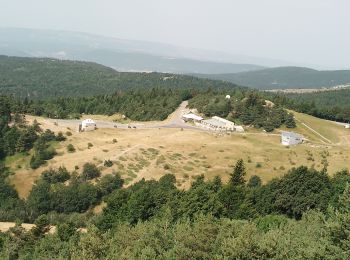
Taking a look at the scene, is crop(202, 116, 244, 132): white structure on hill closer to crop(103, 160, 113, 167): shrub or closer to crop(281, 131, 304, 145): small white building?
crop(281, 131, 304, 145): small white building

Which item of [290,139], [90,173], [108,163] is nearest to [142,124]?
[108,163]

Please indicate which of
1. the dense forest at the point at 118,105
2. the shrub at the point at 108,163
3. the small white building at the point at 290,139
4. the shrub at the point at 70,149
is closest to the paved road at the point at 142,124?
the dense forest at the point at 118,105

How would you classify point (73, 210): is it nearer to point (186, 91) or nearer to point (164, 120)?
point (164, 120)

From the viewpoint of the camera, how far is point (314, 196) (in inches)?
2240

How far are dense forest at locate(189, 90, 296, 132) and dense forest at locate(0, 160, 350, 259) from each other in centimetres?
3857

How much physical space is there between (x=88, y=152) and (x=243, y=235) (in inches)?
2685

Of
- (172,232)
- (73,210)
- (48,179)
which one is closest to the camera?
(172,232)

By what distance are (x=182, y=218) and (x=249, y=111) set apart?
6929 cm

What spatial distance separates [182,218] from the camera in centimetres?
4875

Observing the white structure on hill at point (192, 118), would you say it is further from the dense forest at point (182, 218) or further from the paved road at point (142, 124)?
the dense forest at point (182, 218)

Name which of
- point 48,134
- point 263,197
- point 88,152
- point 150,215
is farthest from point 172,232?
point 48,134

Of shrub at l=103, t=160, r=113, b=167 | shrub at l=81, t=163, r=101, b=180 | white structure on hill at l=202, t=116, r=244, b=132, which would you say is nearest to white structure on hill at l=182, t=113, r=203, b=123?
white structure on hill at l=202, t=116, r=244, b=132

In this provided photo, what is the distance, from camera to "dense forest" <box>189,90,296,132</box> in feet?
363

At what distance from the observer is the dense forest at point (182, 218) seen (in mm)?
27844
